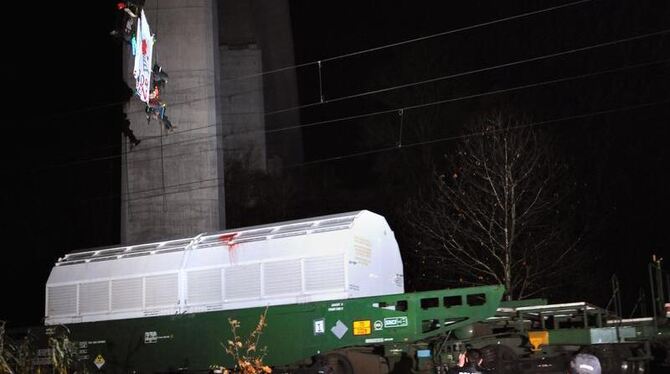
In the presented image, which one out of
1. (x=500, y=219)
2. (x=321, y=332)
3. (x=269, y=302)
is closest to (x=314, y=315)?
(x=321, y=332)

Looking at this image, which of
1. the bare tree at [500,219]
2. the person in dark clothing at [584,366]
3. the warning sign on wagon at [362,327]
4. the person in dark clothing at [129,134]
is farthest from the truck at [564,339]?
the person in dark clothing at [129,134]

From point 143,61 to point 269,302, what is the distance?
745cm

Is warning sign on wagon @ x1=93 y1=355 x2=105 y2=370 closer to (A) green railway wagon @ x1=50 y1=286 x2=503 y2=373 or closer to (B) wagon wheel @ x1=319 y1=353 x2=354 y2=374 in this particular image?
(A) green railway wagon @ x1=50 y1=286 x2=503 y2=373

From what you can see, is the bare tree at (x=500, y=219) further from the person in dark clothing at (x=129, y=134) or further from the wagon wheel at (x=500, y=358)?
the person in dark clothing at (x=129, y=134)

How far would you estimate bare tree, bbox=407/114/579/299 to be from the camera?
2648 centimetres

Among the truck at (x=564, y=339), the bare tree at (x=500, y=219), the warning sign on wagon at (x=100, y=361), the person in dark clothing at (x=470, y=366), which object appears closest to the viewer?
the person in dark clothing at (x=470, y=366)

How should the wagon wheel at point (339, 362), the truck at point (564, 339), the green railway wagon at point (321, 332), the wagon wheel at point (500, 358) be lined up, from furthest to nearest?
the wagon wheel at point (339, 362) → the green railway wagon at point (321, 332) → the wagon wheel at point (500, 358) → the truck at point (564, 339)

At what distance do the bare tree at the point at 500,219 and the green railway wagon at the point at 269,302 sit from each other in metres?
8.39

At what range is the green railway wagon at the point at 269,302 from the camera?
15.5 meters

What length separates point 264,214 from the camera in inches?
1666

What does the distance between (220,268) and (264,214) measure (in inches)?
963

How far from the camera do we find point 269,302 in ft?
56.2

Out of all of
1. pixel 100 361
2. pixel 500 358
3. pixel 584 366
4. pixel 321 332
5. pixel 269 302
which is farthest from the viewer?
pixel 100 361

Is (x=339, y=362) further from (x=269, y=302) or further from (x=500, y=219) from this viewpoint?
(x=500, y=219)
